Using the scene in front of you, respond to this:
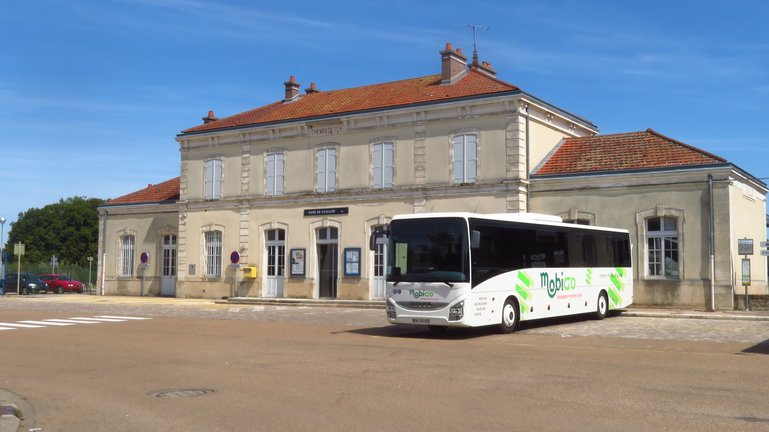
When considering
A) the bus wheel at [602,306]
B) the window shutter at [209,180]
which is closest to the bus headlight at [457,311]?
the bus wheel at [602,306]

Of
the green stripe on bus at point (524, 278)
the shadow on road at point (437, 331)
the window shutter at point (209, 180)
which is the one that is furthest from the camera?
the window shutter at point (209, 180)

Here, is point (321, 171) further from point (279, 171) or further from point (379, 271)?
point (379, 271)

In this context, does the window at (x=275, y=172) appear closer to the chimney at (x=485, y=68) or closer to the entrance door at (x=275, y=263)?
the entrance door at (x=275, y=263)

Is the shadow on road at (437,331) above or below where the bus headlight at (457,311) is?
below

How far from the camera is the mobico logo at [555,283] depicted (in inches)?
756

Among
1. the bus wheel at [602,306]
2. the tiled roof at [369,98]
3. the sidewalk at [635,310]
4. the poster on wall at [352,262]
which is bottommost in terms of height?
the sidewalk at [635,310]

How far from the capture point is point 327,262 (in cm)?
3269

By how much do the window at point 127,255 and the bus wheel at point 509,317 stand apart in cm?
2686

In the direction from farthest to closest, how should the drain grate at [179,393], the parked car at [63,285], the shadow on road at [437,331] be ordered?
1. the parked car at [63,285]
2. the shadow on road at [437,331]
3. the drain grate at [179,393]

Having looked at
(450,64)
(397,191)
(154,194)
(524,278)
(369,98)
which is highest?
(450,64)

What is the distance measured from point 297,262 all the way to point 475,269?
17111 millimetres

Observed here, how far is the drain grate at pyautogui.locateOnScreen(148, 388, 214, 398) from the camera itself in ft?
30.8

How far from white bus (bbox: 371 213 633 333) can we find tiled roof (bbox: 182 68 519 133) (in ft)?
33.9

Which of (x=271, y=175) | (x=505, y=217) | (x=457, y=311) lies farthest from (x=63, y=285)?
(x=457, y=311)
